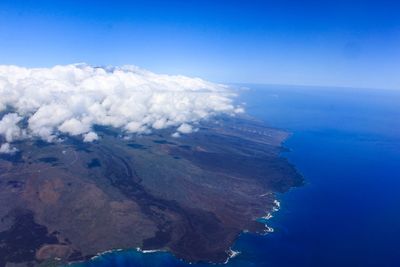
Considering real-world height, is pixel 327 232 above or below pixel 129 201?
above

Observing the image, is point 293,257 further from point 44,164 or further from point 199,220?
point 44,164

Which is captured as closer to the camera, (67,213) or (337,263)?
(337,263)

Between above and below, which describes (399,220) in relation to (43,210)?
above

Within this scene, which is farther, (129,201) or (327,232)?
(129,201)

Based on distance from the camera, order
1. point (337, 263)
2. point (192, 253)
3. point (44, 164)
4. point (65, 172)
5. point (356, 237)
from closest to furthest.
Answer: point (337, 263) → point (192, 253) → point (356, 237) → point (65, 172) → point (44, 164)

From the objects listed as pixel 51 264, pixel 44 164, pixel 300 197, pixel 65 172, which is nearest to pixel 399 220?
pixel 300 197

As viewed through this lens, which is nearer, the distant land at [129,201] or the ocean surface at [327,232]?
the ocean surface at [327,232]

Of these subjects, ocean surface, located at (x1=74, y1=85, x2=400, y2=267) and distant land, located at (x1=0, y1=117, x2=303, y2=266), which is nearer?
ocean surface, located at (x1=74, y1=85, x2=400, y2=267)

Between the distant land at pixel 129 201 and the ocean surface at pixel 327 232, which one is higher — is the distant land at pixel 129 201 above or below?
below
